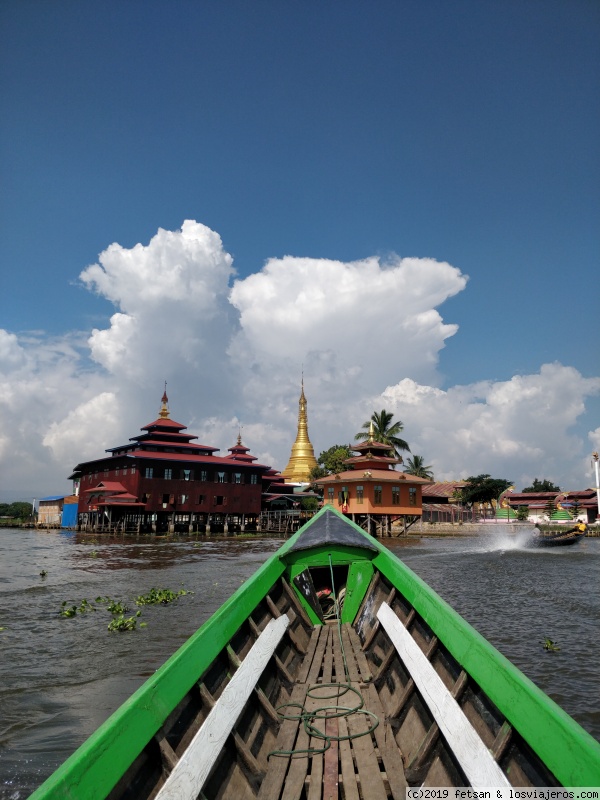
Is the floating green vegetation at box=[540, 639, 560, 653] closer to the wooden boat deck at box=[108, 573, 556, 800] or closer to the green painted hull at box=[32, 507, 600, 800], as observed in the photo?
the wooden boat deck at box=[108, 573, 556, 800]

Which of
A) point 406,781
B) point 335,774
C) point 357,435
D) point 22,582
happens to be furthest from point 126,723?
point 357,435

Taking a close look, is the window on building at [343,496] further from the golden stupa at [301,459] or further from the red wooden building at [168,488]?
the golden stupa at [301,459]

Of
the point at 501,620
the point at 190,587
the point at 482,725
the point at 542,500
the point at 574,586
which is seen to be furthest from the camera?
the point at 542,500

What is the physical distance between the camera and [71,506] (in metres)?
60.9

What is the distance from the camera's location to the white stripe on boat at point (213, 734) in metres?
2.60

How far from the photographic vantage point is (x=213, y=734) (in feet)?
9.98

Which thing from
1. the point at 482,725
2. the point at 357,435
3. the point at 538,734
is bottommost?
the point at 482,725

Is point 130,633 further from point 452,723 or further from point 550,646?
point 452,723

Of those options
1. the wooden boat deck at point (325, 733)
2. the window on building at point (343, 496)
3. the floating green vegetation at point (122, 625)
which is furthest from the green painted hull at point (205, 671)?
the window on building at point (343, 496)

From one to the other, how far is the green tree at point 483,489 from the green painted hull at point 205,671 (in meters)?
67.0

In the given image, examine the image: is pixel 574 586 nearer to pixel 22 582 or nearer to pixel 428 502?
pixel 22 582

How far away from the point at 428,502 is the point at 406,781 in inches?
2695

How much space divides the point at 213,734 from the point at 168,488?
151 ft

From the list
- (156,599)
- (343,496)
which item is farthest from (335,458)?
(156,599)
